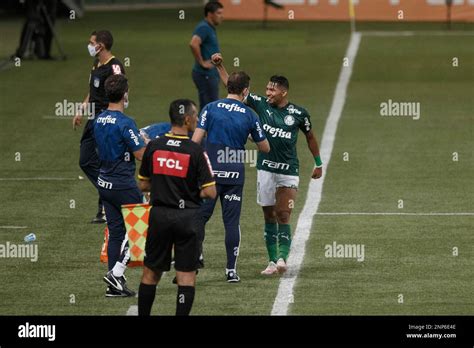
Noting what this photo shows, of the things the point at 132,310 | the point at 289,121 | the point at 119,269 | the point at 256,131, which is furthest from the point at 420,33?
the point at 132,310

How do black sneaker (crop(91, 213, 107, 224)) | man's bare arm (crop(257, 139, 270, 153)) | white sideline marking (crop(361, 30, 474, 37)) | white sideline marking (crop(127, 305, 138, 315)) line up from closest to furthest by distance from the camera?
white sideline marking (crop(127, 305, 138, 315)), man's bare arm (crop(257, 139, 270, 153)), black sneaker (crop(91, 213, 107, 224)), white sideline marking (crop(361, 30, 474, 37))

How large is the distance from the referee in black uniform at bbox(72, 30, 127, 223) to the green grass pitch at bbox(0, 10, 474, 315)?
849 mm

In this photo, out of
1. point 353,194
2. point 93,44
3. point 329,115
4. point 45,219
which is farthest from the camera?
point 329,115

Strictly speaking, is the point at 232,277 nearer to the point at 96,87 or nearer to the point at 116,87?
the point at 116,87

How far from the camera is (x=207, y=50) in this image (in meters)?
23.6

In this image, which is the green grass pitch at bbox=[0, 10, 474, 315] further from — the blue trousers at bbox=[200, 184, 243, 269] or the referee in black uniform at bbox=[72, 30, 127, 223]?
the referee in black uniform at bbox=[72, 30, 127, 223]

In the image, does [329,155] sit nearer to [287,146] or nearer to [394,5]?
[287,146]

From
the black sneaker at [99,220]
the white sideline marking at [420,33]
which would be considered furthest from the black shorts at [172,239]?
the white sideline marking at [420,33]

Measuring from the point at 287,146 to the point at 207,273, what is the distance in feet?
5.61

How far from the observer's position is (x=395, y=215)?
19.2m

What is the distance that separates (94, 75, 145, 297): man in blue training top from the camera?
47.8 ft

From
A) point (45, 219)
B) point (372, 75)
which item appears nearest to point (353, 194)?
point (45, 219)

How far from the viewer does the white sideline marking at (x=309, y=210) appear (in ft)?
49.2

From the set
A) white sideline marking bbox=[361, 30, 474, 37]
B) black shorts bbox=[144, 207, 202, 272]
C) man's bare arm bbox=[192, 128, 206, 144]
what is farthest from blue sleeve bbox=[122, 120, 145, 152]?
white sideline marking bbox=[361, 30, 474, 37]
